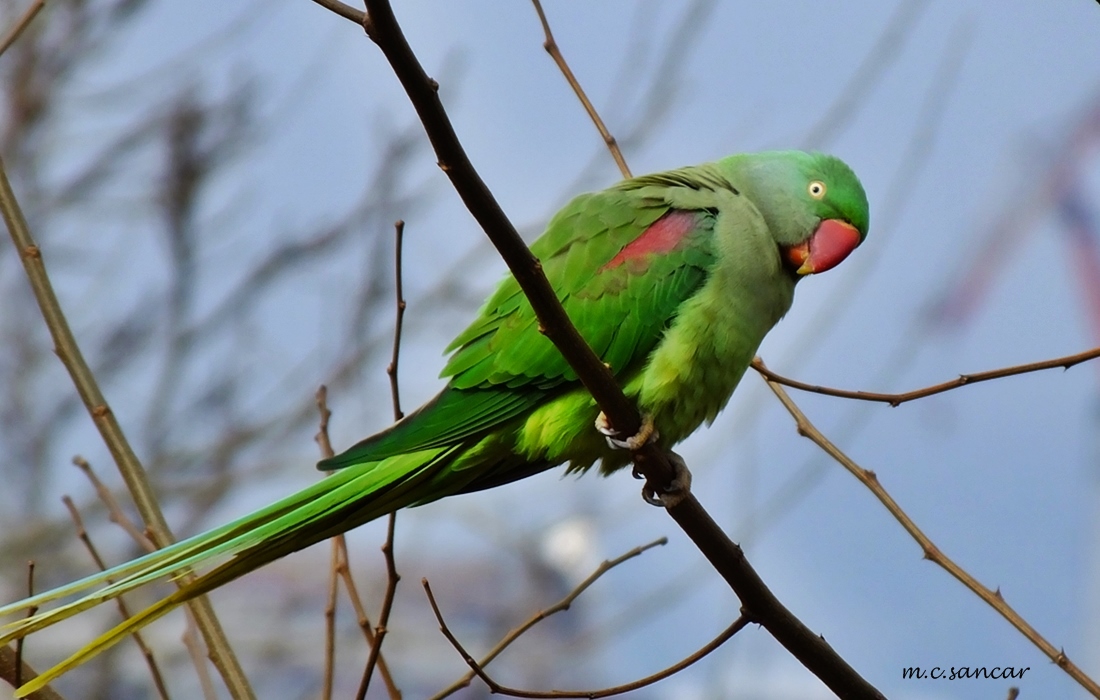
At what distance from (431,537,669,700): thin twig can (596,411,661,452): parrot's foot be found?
24 centimetres

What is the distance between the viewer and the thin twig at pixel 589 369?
146cm

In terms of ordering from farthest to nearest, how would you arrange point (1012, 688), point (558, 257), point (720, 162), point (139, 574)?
point (720, 162) → point (558, 257) → point (1012, 688) → point (139, 574)

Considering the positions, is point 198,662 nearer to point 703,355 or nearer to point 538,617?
point 538,617

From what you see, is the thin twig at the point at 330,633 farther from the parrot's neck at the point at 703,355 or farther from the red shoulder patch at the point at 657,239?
the red shoulder patch at the point at 657,239

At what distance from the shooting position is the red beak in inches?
114

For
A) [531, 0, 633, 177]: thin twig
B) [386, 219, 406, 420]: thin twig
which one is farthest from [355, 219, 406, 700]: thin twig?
[531, 0, 633, 177]: thin twig

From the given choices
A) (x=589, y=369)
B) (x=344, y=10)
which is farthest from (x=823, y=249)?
(x=344, y=10)

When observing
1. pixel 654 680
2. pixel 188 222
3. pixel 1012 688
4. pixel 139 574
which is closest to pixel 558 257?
pixel 654 680

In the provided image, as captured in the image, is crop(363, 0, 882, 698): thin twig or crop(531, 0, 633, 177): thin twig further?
crop(531, 0, 633, 177): thin twig

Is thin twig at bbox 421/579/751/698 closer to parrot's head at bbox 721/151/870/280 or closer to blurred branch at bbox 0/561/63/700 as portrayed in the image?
blurred branch at bbox 0/561/63/700

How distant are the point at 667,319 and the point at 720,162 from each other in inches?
33.8

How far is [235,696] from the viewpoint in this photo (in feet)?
6.61

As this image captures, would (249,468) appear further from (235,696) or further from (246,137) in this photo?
(235,696)

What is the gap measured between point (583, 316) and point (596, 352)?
10cm
